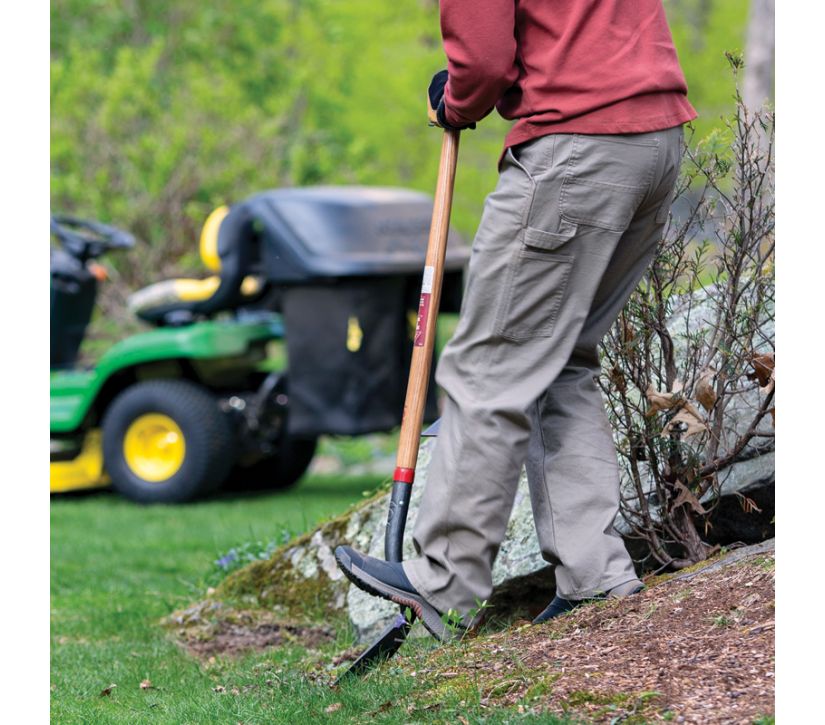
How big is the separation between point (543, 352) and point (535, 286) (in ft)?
0.53

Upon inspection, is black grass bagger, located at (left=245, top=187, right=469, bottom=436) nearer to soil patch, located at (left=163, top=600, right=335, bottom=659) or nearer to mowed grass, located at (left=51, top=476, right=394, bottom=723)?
mowed grass, located at (left=51, top=476, right=394, bottom=723)

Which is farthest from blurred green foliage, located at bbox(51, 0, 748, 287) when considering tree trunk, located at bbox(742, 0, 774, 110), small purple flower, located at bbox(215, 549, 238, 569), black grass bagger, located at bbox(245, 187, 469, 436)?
small purple flower, located at bbox(215, 549, 238, 569)

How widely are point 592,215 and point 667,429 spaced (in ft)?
2.51

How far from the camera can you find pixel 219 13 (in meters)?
15.6

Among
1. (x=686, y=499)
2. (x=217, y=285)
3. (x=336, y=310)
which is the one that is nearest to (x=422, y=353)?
(x=686, y=499)

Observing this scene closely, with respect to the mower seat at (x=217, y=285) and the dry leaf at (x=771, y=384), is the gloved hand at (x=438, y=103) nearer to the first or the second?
the dry leaf at (x=771, y=384)

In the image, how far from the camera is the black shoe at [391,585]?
10.5 feet

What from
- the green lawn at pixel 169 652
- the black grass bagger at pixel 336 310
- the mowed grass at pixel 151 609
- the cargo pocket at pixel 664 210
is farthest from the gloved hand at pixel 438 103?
the black grass bagger at pixel 336 310

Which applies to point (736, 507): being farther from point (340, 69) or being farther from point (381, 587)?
point (340, 69)

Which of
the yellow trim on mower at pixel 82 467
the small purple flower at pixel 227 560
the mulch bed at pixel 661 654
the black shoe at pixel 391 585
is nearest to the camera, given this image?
the mulch bed at pixel 661 654

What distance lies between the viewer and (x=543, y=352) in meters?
3.15

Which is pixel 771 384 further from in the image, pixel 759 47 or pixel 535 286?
pixel 759 47

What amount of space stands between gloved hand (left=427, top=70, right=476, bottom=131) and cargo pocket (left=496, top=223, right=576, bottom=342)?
39cm

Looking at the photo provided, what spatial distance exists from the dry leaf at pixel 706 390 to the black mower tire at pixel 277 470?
4854 millimetres
